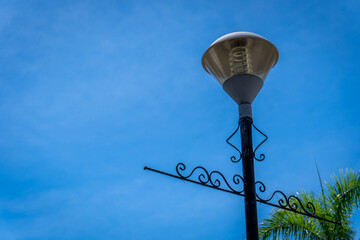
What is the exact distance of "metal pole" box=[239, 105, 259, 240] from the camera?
291 centimetres

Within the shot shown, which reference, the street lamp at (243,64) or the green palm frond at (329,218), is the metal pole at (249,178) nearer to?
the street lamp at (243,64)

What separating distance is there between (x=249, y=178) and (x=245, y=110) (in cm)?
62

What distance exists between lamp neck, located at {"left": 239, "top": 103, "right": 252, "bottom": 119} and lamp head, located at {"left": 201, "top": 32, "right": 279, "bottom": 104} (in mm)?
33

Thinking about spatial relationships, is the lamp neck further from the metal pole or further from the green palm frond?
the green palm frond

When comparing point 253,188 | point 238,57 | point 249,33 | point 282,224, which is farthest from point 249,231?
point 282,224

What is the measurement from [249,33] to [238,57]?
0.76 ft

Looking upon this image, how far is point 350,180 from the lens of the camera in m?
8.70

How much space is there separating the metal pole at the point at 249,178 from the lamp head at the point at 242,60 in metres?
0.26

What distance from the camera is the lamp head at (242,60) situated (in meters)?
3.33

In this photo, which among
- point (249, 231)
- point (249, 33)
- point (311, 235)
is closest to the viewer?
point (249, 231)

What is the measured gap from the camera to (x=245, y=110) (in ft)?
11.0

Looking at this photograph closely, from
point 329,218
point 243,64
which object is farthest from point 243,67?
point 329,218

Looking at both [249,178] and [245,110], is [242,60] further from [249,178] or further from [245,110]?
[249,178]

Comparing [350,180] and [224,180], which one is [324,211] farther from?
[224,180]
